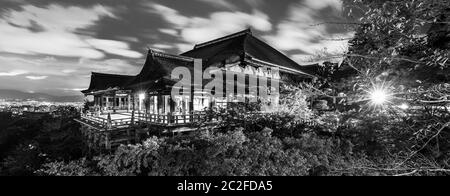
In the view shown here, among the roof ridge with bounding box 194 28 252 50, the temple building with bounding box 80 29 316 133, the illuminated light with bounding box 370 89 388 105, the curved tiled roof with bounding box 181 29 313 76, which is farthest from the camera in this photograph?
the roof ridge with bounding box 194 28 252 50

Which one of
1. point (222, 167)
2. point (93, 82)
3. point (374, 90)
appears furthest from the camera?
point (93, 82)

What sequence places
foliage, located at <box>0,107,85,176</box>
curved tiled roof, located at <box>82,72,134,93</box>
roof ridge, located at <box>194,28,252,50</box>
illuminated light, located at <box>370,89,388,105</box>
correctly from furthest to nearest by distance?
curved tiled roof, located at <box>82,72,134,93</box>, roof ridge, located at <box>194,28,252,50</box>, foliage, located at <box>0,107,85,176</box>, illuminated light, located at <box>370,89,388,105</box>

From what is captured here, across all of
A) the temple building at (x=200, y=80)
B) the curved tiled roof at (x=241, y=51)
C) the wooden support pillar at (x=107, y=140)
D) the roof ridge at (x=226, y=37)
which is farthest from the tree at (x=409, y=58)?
the roof ridge at (x=226, y=37)

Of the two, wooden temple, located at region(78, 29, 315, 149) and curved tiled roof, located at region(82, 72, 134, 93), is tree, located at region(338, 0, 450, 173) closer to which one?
wooden temple, located at region(78, 29, 315, 149)

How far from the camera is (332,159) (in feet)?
26.3

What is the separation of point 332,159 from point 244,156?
3255 mm

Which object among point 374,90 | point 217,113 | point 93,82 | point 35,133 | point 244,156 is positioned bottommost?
point 35,133

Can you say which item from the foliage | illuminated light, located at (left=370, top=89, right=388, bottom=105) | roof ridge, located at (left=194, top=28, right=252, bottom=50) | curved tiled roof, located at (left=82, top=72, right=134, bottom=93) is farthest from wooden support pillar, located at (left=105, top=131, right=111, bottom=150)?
curved tiled roof, located at (left=82, top=72, right=134, bottom=93)

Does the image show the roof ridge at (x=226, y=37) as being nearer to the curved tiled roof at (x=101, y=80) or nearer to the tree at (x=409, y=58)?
the curved tiled roof at (x=101, y=80)

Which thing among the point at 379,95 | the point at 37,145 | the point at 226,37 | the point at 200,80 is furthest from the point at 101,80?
the point at 379,95

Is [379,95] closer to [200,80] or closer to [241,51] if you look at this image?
[200,80]

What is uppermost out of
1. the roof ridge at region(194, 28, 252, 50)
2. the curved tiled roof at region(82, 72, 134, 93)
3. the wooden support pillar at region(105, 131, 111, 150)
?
the roof ridge at region(194, 28, 252, 50)
